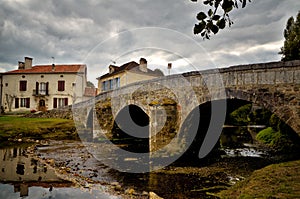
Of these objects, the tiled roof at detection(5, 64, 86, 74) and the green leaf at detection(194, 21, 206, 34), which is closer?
the green leaf at detection(194, 21, 206, 34)

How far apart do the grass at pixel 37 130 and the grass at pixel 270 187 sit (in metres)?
13.0

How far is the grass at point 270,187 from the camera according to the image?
4.73 metres

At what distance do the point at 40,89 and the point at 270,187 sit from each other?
86.4 ft

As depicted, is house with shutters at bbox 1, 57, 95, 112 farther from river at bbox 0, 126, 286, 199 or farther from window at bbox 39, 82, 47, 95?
river at bbox 0, 126, 286, 199

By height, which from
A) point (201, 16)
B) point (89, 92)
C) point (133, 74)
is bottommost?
point (201, 16)

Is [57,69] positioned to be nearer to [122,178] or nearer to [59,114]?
[59,114]

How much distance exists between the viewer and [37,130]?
52.1 ft

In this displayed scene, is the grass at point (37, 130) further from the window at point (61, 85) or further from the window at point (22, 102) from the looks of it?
the window at point (22, 102)

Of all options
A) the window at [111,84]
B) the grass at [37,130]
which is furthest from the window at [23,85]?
the grass at [37,130]

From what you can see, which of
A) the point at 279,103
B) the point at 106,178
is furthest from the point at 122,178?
the point at 279,103

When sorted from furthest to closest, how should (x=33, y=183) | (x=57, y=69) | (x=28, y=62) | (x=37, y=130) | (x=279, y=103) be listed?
(x=28, y=62)
(x=57, y=69)
(x=37, y=130)
(x=279, y=103)
(x=33, y=183)

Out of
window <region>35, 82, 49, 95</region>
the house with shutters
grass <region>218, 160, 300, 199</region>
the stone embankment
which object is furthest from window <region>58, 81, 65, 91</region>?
grass <region>218, 160, 300, 199</region>

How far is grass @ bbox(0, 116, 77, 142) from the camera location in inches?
593

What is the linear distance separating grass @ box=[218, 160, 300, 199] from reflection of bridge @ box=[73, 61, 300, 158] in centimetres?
133
